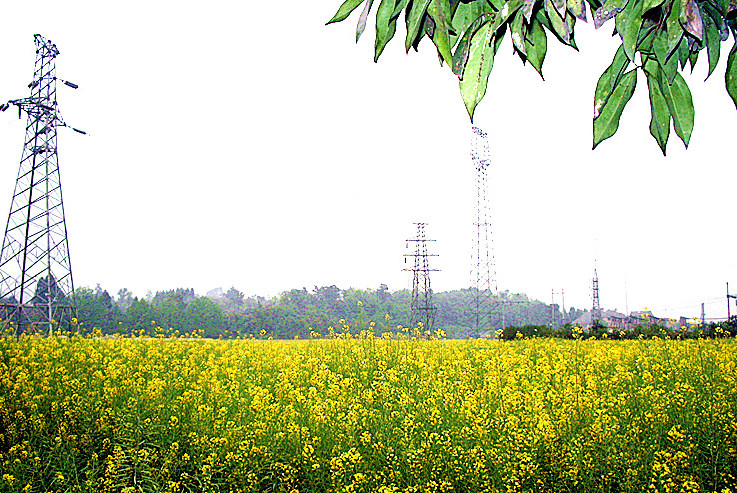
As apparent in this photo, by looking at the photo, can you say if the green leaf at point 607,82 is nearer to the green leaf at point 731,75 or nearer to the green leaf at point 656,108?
the green leaf at point 656,108

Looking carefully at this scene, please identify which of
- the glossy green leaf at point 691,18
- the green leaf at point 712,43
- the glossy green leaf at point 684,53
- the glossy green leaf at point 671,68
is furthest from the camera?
the glossy green leaf at point 684,53

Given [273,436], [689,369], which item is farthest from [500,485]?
[689,369]

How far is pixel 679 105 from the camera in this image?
2.56 feet

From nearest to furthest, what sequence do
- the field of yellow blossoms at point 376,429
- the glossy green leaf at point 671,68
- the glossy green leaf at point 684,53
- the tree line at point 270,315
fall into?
the glossy green leaf at point 671,68 < the glossy green leaf at point 684,53 < the field of yellow blossoms at point 376,429 < the tree line at point 270,315

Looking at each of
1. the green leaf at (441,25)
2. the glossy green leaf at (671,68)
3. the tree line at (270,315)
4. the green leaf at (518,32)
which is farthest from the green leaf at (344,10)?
the tree line at (270,315)

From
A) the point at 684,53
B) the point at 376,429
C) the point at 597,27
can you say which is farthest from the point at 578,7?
the point at 376,429

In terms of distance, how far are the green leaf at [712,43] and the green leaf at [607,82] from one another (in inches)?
7.6

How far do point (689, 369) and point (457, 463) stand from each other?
3419mm

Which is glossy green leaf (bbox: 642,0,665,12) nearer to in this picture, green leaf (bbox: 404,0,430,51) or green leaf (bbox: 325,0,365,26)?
green leaf (bbox: 404,0,430,51)

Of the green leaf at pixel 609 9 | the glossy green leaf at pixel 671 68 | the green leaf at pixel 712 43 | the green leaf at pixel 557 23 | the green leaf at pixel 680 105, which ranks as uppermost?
the green leaf at pixel 712 43

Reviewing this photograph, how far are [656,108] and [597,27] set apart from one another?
187 millimetres

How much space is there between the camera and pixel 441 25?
0.80 m

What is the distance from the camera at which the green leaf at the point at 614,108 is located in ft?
2.63

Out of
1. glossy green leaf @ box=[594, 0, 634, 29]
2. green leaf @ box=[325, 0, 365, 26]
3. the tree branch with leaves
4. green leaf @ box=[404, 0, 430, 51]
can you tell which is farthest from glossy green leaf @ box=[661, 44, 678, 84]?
green leaf @ box=[325, 0, 365, 26]
